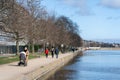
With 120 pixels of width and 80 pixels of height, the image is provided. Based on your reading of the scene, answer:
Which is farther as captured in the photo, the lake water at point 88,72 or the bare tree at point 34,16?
the bare tree at point 34,16

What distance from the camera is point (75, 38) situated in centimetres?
16875

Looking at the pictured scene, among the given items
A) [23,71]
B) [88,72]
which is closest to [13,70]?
[23,71]

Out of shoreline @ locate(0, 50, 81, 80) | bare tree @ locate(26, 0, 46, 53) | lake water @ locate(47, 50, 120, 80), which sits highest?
bare tree @ locate(26, 0, 46, 53)

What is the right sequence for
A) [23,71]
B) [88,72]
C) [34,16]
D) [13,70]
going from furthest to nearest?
[34,16]
[88,72]
[13,70]
[23,71]

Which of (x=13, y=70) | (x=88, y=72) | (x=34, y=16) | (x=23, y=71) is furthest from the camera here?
(x=34, y=16)

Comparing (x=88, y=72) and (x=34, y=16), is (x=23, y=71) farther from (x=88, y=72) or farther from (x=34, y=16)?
(x=34, y=16)

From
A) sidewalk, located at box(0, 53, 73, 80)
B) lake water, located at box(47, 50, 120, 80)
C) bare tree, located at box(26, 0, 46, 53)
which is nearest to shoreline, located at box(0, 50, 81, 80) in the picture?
sidewalk, located at box(0, 53, 73, 80)

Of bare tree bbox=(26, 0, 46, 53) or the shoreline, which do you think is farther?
bare tree bbox=(26, 0, 46, 53)

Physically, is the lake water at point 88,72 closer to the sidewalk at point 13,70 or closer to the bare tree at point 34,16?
the sidewalk at point 13,70

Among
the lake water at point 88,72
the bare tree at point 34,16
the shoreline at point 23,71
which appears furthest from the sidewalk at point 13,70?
the bare tree at point 34,16

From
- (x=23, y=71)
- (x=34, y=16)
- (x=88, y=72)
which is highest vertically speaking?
(x=34, y=16)

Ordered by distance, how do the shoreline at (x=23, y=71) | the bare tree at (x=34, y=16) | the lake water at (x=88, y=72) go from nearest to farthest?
the shoreline at (x=23, y=71), the lake water at (x=88, y=72), the bare tree at (x=34, y=16)

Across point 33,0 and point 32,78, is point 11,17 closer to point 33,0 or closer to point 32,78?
point 32,78

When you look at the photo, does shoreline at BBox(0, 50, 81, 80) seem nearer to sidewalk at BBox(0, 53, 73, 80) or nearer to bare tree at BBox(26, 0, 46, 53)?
sidewalk at BBox(0, 53, 73, 80)
